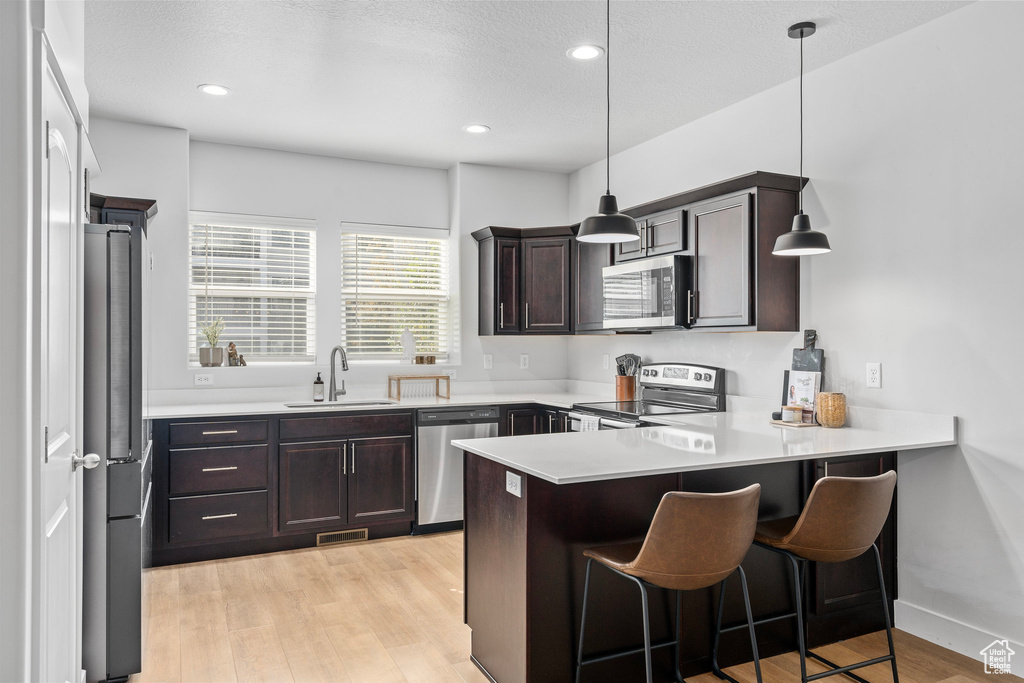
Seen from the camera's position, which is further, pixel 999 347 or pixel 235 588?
pixel 235 588

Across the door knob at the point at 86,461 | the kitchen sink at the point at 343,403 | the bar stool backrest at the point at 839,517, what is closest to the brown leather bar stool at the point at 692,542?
the bar stool backrest at the point at 839,517

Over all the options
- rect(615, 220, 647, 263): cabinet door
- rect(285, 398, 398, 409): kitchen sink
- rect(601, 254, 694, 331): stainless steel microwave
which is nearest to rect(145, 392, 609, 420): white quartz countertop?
rect(285, 398, 398, 409): kitchen sink

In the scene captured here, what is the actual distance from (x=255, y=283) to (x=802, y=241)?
364 cm

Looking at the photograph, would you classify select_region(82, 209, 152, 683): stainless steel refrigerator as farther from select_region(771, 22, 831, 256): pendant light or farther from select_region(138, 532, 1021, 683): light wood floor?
select_region(771, 22, 831, 256): pendant light

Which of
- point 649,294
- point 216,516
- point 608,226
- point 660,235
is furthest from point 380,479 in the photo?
point 608,226

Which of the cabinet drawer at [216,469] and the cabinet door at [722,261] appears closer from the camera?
the cabinet door at [722,261]

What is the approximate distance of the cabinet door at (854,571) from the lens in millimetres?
2752

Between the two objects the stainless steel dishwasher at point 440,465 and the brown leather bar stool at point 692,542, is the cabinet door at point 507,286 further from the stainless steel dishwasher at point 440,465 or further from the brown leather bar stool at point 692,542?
the brown leather bar stool at point 692,542

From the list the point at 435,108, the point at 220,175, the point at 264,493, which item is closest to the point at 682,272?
the point at 435,108

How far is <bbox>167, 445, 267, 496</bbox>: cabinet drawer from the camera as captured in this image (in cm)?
389

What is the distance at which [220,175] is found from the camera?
466 cm

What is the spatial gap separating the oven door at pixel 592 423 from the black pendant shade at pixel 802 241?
1279mm

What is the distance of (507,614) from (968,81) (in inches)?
110

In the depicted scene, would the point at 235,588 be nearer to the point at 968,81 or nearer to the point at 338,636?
the point at 338,636
